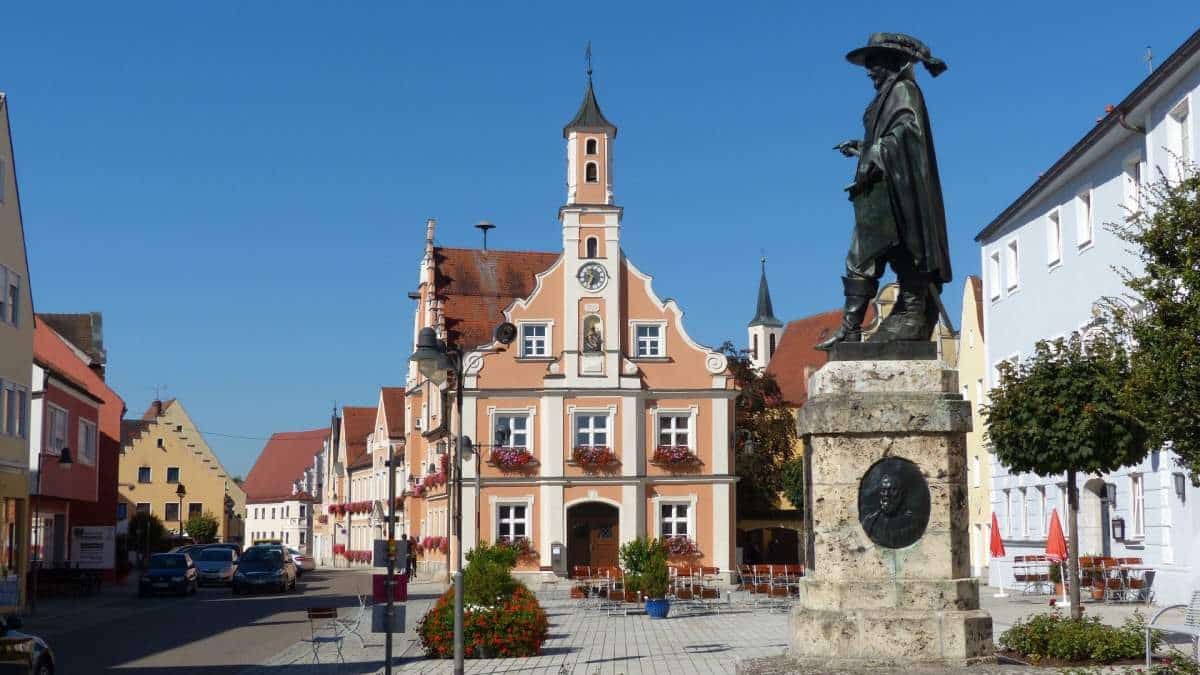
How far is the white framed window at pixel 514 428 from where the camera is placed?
4822cm

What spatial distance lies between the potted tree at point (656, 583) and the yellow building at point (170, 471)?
53.3 m

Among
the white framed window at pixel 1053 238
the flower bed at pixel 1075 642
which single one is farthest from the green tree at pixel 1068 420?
the white framed window at pixel 1053 238

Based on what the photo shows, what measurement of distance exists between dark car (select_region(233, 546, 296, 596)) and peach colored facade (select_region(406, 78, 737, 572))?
225 inches

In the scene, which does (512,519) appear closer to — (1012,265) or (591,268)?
→ (591,268)

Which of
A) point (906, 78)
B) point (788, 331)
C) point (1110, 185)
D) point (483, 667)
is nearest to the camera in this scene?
point (906, 78)

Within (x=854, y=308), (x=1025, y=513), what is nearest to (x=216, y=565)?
(x=1025, y=513)

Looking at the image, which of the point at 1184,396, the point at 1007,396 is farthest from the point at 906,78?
the point at 1007,396

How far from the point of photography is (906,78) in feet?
41.4

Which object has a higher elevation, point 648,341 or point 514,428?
point 648,341

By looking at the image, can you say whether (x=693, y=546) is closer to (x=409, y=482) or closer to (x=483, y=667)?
(x=409, y=482)

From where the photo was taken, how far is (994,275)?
1586 inches

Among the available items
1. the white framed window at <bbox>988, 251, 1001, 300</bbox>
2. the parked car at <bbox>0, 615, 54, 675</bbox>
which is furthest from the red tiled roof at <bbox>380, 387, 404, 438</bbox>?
the parked car at <bbox>0, 615, 54, 675</bbox>

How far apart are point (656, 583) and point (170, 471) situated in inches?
2221

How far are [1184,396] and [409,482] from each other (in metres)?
48.1
